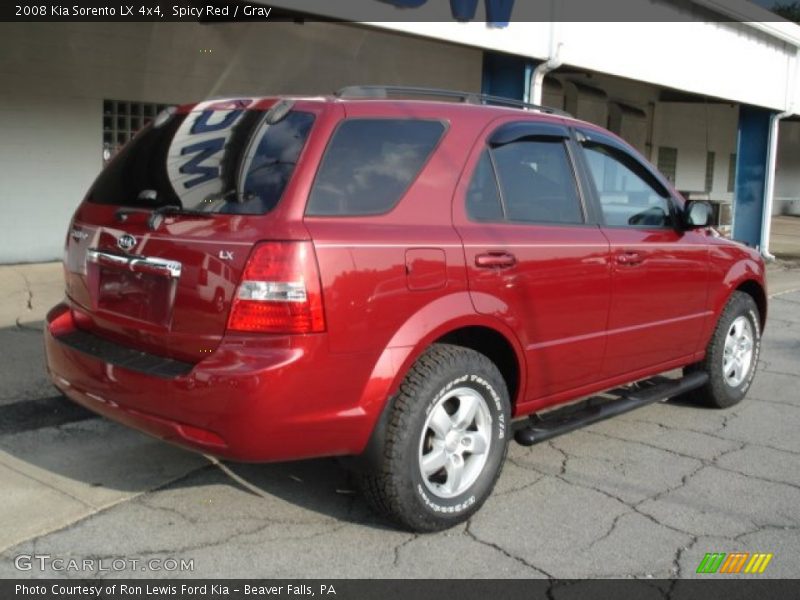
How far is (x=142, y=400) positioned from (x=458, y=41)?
19.4ft

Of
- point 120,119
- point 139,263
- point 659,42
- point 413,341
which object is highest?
point 659,42

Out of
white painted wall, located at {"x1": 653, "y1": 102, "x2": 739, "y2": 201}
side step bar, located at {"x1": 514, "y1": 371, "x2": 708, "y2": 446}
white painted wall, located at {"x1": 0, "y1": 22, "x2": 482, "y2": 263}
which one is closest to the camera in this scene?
side step bar, located at {"x1": 514, "y1": 371, "x2": 708, "y2": 446}

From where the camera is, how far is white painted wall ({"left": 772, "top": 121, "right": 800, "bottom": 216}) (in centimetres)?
2964

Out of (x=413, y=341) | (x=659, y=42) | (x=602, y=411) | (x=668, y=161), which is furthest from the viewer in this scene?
(x=668, y=161)

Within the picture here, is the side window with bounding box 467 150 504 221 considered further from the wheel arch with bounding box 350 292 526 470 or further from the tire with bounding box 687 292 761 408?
the tire with bounding box 687 292 761 408

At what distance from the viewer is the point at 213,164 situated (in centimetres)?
373

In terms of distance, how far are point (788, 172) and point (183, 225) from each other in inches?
1223

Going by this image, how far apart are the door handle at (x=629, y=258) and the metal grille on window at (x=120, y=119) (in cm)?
739

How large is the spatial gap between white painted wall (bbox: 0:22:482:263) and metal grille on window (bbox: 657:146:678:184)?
13257 millimetres

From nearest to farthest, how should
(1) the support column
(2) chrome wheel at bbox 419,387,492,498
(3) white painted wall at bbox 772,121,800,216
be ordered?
1. (2) chrome wheel at bbox 419,387,492,498
2. (1) the support column
3. (3) white painted wall at bbox 772,121,800,216

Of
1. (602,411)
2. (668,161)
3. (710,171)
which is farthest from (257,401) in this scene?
(710,171)

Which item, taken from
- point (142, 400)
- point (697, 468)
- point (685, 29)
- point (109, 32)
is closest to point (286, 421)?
point (142, 400)

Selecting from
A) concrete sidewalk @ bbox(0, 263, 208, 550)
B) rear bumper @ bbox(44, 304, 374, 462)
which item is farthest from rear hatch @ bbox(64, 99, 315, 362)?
concrete sidewalk @ bbox(0, 263, 208, 550)
